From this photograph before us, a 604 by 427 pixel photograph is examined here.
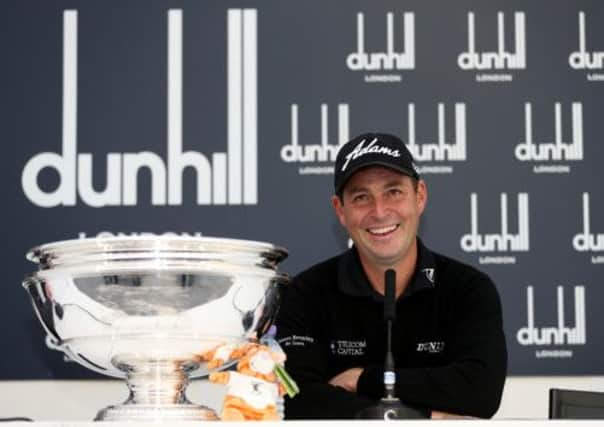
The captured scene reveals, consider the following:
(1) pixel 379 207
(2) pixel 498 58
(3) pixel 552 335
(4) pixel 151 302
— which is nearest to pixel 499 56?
(2) pixel 498 58

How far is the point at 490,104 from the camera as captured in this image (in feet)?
9.73

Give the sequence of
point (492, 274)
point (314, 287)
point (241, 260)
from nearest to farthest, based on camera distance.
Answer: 1. point (241, 260)
2. point (314, 287)
3. point (492, 274)

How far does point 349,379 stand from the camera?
2119mm

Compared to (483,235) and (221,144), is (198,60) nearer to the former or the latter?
(221,144)

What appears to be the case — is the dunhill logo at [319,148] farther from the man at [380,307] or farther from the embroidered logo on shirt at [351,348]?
the embroidered logo on shirt at [351,348]

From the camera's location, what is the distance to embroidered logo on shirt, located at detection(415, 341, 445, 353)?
2221mm

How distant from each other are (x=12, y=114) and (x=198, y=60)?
1.82 ft

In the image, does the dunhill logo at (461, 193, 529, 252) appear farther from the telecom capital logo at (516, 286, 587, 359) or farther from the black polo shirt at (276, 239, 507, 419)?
the black polo shirt at (276, 239, 507, 419)

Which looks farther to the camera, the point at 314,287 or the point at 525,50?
the point at 525,50

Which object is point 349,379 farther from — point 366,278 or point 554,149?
point 554,149

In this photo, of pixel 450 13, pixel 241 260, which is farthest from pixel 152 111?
pixel 241 260

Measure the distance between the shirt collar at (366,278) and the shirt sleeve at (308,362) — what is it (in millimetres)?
76

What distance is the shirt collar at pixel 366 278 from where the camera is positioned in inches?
89.0

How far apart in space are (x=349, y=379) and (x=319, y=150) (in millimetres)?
987
